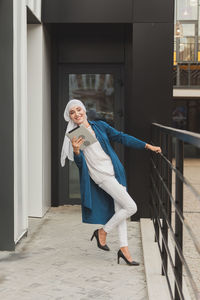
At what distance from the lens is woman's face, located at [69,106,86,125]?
5340mm

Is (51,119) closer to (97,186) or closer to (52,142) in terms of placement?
(52,142)

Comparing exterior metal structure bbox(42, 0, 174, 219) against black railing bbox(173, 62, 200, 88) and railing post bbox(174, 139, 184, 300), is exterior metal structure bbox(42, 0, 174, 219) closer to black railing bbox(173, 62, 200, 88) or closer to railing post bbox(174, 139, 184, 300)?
railing post bbox(174, 139, 184, 300)

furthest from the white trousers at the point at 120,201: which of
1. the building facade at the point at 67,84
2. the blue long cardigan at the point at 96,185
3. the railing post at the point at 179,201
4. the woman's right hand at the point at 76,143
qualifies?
the railing post at the point at 179,201

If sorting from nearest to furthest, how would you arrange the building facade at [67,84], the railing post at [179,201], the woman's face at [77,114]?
the railing post at [179,201] → the woman's face at [77,114] → the building facade at [67,84]

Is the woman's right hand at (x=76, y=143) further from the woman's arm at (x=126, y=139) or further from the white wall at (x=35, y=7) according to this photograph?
→ the white wall at (x=35, y=7)

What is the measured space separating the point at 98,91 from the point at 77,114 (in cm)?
358

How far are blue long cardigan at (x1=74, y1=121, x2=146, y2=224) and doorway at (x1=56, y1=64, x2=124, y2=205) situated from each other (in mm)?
3246

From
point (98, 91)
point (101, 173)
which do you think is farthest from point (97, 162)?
point (98, 91)

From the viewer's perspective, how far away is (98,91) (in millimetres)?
8852

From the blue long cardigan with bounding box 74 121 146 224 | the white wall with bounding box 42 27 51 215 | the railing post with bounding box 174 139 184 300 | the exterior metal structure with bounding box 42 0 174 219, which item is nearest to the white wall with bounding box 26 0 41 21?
the exterior metal structure with bounding box 42 0 174 219

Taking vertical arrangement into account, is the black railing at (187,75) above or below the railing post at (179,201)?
above

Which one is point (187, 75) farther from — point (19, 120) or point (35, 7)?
point (19, 120)

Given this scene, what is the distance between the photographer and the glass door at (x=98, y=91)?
8773 millimetres

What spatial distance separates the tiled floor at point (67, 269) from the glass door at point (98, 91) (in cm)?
230
